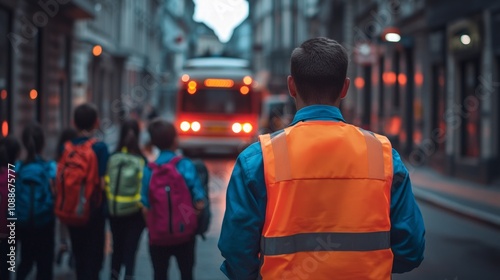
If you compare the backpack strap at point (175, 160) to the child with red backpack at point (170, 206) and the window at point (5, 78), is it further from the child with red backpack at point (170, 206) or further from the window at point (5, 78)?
the window at point (5, 78)

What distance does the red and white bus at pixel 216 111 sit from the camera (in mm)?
25094

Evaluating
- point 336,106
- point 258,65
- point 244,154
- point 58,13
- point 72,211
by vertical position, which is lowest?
point 72,211

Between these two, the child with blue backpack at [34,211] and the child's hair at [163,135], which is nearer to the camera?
the child's hair at [163,135]

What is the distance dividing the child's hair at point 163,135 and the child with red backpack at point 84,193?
2.29 ft

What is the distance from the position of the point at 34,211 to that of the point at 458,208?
9258 millimetres

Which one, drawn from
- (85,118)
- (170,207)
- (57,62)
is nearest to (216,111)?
(57,62)

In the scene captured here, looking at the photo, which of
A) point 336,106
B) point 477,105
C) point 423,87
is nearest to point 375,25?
point 423,87

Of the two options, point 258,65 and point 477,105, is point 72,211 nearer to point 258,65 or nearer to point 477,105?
point 477,105

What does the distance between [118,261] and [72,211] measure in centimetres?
74

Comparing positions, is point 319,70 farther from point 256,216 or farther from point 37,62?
point 37,62

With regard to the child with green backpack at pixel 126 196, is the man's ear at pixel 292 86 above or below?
above

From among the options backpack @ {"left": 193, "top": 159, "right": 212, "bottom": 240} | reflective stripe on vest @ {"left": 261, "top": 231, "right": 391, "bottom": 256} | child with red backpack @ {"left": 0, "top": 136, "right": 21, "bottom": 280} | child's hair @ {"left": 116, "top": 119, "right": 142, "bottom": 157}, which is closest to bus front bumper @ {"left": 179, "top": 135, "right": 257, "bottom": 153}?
child's hair @ {"left": 116, "top": 119, "right": 142, "bottom": 157}

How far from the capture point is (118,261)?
21.6 feet

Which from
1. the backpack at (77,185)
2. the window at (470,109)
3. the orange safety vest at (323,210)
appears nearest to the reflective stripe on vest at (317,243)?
the orange safety vest at (323,210)
